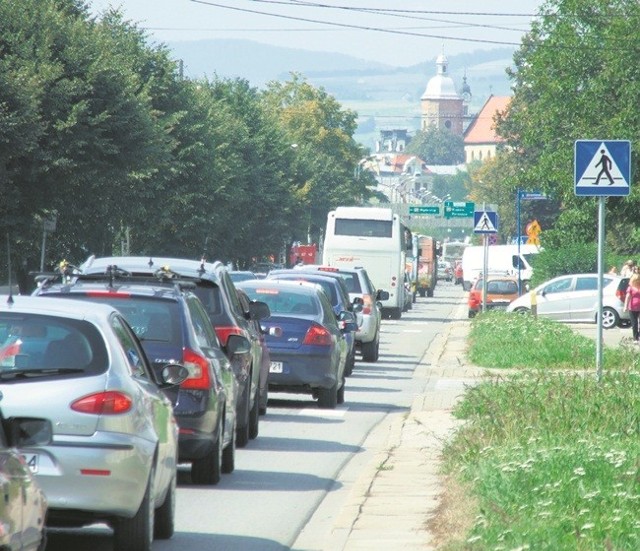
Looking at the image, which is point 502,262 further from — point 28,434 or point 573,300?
point 28,434

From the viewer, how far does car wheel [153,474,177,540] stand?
10.2 meters

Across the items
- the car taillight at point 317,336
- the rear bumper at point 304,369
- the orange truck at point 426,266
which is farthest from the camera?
the orange truck at point 426,266

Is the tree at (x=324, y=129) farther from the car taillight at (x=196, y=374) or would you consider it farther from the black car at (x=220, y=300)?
the car taillight at (x=196, y=374)

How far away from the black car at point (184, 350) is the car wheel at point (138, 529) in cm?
322

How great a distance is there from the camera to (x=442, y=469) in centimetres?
1293

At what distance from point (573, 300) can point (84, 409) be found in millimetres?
43595

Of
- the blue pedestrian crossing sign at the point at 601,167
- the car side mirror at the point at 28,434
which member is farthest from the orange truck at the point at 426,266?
the car side mirror at the point at 28,434

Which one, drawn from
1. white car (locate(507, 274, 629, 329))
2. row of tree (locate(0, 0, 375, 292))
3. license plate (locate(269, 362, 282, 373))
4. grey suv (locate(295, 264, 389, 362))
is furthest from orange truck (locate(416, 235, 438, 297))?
license plate (locate(269, 362, 282, 373))

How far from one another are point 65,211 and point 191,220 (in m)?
16.8

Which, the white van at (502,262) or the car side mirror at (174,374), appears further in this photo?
the white van at (502,262)

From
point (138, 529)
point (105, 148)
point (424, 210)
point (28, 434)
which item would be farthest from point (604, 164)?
point (424, 210)

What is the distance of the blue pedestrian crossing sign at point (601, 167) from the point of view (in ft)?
59.6

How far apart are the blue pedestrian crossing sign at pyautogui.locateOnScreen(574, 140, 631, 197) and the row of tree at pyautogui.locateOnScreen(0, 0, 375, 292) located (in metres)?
19.0

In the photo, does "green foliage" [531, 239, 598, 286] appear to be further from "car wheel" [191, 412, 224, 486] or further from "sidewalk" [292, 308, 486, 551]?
"car wheel" [191, 412, 224, 486]
